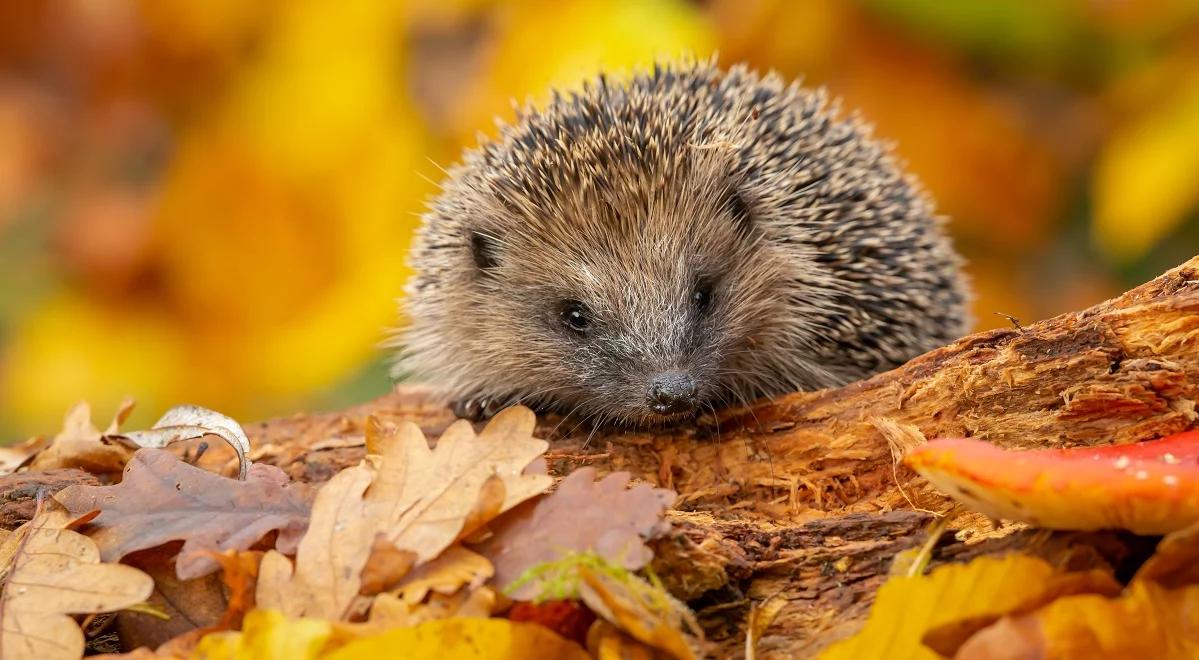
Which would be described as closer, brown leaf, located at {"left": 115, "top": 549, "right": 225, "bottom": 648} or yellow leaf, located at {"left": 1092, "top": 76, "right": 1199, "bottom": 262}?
brown leaf, located at {"left": 115, "top": 549, "right": 225, "bottom": 648}

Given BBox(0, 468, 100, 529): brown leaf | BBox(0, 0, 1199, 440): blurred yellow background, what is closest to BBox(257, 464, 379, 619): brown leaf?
BBox(0, 468, 100, 529): brown leaf

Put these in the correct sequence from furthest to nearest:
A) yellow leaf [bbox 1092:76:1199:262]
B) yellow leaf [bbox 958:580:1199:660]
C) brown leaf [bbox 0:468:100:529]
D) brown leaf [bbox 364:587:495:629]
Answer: yellow leaf [bbox 1092:76:1199:262], brown leaf [bbox 0:468:100:529], brown leaf [bbox 364:587:495:629], yellow leaf [bbox 958:580:1199:660]

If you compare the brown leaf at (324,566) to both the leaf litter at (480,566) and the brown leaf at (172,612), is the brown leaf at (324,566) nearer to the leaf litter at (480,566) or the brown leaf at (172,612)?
the leaf litter at (480,566)

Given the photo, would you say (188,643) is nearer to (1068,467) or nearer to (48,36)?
(1068,467)

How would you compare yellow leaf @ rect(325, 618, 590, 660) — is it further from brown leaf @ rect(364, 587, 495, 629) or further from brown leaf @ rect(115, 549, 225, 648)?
brown leaf @ rect(115, 549, 225, 648)

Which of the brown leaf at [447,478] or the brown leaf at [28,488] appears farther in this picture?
the brown leaf at [28,488]

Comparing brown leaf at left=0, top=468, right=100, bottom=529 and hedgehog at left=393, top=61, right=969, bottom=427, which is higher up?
hedgehog at left=393, top=61, right=969, bottom=427

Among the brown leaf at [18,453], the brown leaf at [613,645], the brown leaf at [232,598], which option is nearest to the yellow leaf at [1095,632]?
the brown leaf at [613,645]
